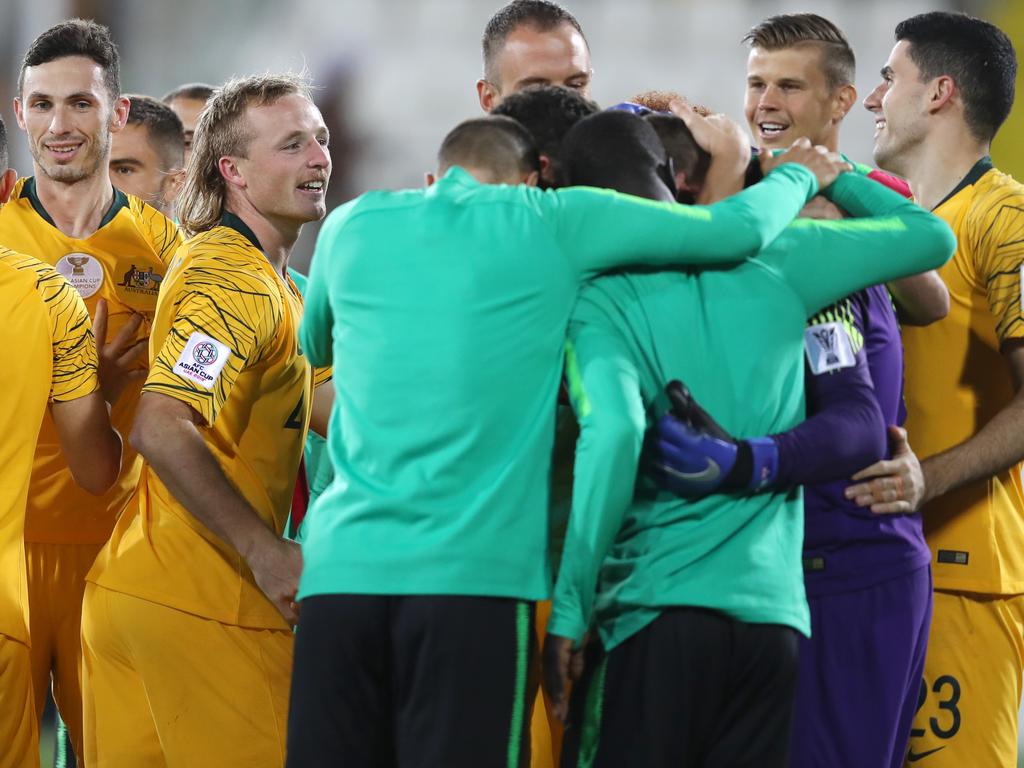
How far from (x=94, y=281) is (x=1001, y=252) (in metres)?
2.83

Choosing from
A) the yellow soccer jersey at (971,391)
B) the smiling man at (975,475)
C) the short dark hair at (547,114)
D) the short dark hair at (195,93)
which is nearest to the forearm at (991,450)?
the smiling man at (975,475)

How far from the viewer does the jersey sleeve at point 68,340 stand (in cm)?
321

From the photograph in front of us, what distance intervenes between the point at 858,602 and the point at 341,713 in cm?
122

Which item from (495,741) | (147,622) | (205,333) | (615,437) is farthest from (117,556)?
(615,437)

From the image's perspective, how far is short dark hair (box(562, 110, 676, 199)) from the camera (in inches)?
102

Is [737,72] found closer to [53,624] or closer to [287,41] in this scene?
[287,41]

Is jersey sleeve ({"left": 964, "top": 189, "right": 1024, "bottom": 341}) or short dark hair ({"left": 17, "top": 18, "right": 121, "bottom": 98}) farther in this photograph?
short dark hair ({"left": 17, "top": 18, "right": 121, "bottom": 98})

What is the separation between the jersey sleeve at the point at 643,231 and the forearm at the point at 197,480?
1058 mm

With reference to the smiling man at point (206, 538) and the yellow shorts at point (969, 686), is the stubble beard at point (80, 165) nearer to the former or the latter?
the smiling man at point (206, 538)

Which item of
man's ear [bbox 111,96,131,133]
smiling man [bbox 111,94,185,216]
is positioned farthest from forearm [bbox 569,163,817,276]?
smiling man [bbox 111,94,185,216]

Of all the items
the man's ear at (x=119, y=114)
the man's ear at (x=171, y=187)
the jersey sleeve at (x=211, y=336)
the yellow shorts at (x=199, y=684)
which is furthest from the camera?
the man's ear at (x=171, y=187)

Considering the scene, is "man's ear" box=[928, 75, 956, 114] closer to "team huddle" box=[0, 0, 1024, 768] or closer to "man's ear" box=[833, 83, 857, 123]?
"team huddle" box=[0, 0, 1024, 768]

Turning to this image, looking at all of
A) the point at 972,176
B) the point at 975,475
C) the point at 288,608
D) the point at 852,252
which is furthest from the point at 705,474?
the point at 972,176

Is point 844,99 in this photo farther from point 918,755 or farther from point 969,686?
point 918,755
